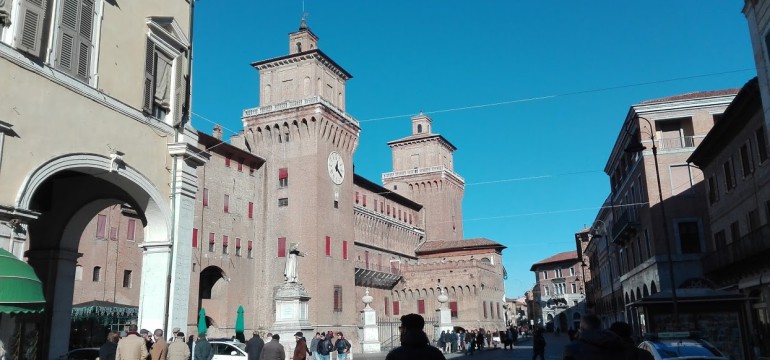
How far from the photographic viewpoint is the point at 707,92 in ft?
113

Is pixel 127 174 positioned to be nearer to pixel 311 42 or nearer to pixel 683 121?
pixel 683 121

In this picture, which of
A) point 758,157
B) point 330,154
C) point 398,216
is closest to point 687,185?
point 758,157

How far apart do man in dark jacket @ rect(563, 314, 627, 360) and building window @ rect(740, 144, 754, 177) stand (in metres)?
22.6

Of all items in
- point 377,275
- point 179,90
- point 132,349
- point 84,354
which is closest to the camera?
point 132,349

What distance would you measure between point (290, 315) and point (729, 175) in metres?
19.1

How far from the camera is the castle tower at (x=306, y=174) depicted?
47.7 m

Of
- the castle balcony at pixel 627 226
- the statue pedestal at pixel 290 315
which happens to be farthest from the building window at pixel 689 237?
the statue pedestal at pixel 290 315

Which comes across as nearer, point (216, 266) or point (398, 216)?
point (216, 266)

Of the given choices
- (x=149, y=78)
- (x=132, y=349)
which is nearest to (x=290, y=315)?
(x=149, y=78)

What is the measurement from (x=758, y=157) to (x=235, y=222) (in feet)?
113

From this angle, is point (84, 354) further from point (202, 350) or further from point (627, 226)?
point (627, 226)

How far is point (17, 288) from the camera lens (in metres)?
8.86

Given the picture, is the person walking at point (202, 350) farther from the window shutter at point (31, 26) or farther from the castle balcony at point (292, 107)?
the castle balcony at point (292, 107)

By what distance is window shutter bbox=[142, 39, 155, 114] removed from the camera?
13156 millimetres
